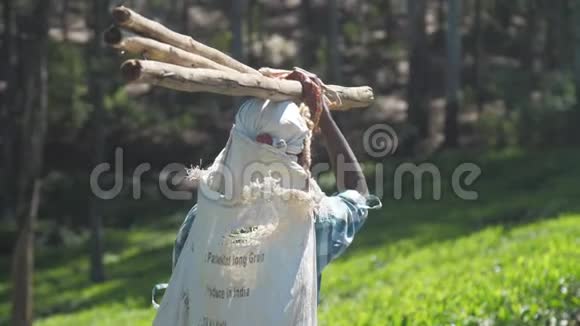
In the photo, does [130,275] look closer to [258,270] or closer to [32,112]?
[32,112]

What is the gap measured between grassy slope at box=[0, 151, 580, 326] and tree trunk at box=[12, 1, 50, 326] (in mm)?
1077

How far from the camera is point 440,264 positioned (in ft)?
32.6

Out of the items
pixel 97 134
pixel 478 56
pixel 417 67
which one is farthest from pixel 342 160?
pixel 478 56

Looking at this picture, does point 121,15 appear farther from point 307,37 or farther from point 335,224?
point 307,37

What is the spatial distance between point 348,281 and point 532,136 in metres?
10.8

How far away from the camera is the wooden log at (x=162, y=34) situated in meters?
2.90

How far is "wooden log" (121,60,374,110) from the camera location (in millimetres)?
2709

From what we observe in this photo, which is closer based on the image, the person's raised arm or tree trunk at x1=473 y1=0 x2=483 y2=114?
the person's raised arm

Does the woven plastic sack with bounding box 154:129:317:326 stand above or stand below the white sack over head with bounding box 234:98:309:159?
below

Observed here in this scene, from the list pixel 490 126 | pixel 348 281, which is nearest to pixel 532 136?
pixel 490 126

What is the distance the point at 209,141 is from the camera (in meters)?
24.1

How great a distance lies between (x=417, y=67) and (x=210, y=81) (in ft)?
65.6

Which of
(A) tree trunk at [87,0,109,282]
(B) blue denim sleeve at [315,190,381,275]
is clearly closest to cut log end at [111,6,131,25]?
(B) blue denim sleeve at [315,190,381,275]

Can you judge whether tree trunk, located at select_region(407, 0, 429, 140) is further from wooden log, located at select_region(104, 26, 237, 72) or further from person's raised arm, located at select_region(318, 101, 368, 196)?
wooden log, located at select_region(104, 26, 237, 72)
